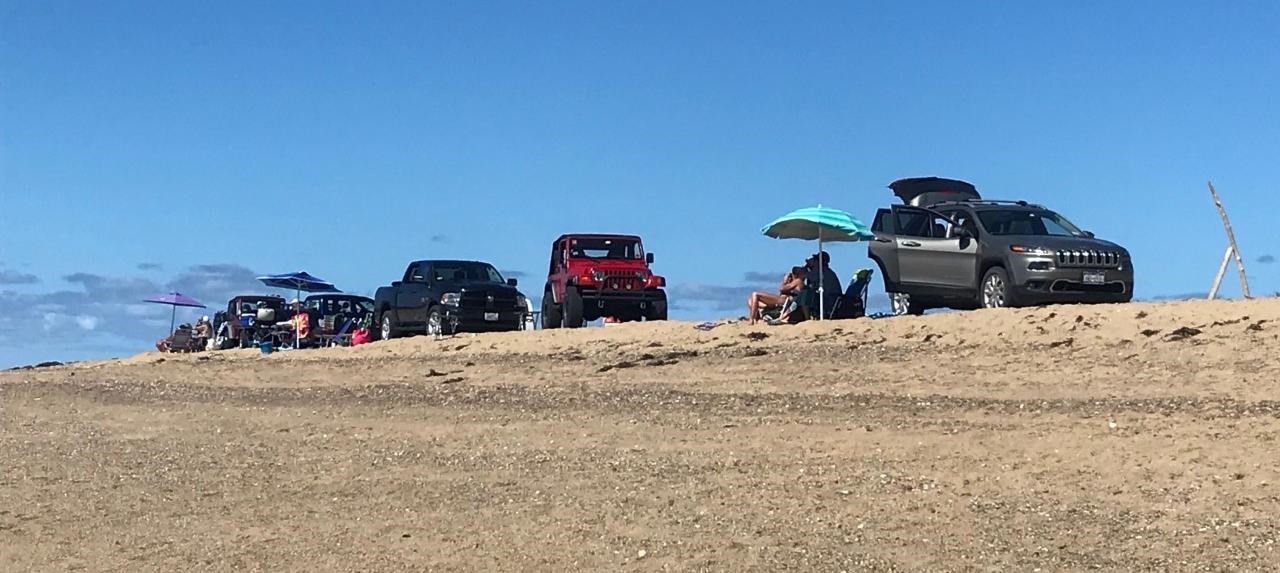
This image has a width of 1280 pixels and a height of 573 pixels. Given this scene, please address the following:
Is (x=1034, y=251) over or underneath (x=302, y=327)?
over

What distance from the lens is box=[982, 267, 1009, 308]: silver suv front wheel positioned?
19891 mm

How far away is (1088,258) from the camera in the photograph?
1995 centimetres

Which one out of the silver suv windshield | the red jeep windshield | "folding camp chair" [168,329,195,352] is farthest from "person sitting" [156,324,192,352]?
the silver suv windshield

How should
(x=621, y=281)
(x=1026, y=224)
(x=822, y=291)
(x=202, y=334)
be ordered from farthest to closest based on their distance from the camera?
(x=202, y=334), (x=621, y=281), (x=822, y=291), (x=1026, y=224)

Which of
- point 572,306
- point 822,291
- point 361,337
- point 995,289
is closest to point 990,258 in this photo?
point 995,289

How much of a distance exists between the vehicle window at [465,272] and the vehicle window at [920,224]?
8.78 meters

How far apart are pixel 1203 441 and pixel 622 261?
16679 mm

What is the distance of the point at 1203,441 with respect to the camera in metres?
10.7

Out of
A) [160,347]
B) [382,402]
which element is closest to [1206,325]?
[382,402]

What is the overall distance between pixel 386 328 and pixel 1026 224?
1282 centimetres

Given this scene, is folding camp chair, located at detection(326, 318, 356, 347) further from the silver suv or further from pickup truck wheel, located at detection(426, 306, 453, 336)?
the silver suv

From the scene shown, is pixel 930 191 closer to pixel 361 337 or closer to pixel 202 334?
pixel 361 337

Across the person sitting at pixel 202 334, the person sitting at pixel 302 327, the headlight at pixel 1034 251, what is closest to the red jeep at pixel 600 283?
the person sitting at pixel 302 327

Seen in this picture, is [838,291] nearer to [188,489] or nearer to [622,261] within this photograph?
[622,261]
